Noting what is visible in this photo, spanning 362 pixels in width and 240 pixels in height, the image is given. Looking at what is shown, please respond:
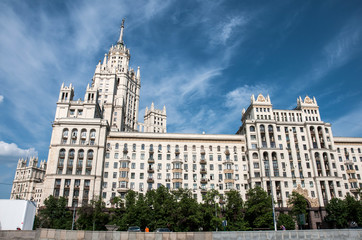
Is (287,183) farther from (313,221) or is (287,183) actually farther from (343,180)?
(343,180)

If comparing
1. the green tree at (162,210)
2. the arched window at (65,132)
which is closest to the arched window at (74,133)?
the arched window at (65,132)

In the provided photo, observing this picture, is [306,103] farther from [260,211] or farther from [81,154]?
[81,154]

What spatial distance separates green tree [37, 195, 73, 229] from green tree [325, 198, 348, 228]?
68.3 meters

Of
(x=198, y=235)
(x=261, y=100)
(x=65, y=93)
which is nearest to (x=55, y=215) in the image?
(x=65, y=93)

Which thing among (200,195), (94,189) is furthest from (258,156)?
(94,189)

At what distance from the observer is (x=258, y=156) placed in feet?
280

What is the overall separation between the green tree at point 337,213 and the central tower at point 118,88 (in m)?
79.1

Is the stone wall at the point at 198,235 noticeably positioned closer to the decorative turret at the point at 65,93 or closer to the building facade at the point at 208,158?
the building facade at the point at 208,158

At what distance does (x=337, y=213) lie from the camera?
7231cm

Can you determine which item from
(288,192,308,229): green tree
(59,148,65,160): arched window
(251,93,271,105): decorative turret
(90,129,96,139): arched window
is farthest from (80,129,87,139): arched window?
(288,192,308,229): green tree

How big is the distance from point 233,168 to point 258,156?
8736 millimetres

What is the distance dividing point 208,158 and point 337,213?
38013mm

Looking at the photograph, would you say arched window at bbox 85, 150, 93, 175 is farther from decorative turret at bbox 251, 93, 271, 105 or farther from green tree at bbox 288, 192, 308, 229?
green tree at bbox 288, 192, 308, 229

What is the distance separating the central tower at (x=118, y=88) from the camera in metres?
119
